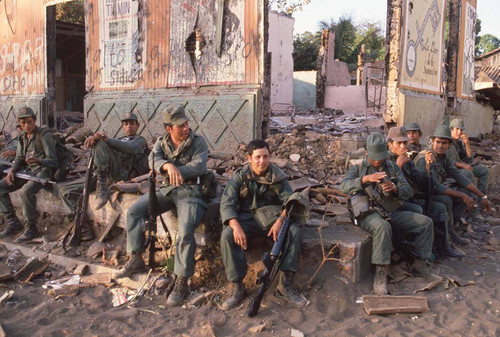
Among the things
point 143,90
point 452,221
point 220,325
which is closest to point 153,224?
point 220,325

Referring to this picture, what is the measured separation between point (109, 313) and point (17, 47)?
10563 mm

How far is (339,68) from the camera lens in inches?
972

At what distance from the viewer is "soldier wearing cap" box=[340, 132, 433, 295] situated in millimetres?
4258

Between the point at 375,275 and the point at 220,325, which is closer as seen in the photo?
the point at 220,325

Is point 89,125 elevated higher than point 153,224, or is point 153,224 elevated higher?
point 89,125

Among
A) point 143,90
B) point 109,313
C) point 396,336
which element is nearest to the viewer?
point 396,336

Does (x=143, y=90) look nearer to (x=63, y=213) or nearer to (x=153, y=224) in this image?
(x=63, y=213)

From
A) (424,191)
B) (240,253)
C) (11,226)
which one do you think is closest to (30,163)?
(11,226)

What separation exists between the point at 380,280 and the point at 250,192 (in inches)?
61.2

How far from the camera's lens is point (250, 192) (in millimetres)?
4293

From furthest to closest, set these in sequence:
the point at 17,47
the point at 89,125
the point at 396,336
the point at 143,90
Answer: 1. the point at 17,47
2. the point at 89,125
3. the point at 143,90
4. the point at 396,336

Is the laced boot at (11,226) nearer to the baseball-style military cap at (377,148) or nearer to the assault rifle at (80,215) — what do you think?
the assault rifle at (80,215)

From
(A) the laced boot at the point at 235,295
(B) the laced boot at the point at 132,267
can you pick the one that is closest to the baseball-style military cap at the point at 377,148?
(A) the laced boot at the point at 235,295

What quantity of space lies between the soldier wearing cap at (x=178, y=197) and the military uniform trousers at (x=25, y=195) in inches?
85.8
